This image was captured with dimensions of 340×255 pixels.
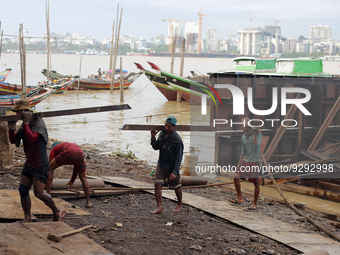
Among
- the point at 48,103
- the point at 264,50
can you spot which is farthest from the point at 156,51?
the point at 48,103

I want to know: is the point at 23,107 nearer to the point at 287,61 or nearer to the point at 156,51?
the point at 287,61

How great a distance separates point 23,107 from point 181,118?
17193mm

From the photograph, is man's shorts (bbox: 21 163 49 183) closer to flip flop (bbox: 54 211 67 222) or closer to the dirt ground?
flip flop (bbox: 54 211 67 222)

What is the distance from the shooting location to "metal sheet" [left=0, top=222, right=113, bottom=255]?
3865 millimetres

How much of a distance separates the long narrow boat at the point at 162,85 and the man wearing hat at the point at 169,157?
1914cm

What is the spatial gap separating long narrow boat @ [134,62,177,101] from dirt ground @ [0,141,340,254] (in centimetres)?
1809

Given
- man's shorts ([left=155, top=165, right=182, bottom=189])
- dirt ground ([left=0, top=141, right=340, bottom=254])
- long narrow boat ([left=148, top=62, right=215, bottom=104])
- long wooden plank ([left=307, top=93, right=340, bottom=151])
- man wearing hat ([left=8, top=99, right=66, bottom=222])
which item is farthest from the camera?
long narrow boat ([left=148, top=62, right=215, bottom=104])

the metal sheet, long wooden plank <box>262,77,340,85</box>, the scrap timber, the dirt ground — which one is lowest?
the dirt ground

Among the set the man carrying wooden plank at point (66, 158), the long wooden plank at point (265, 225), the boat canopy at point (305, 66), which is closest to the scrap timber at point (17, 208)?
the man carrying wooden plank at point (66, 158)

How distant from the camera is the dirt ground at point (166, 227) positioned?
4594mm

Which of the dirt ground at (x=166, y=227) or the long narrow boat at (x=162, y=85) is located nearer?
the dirt ground at (x=166, y=227)

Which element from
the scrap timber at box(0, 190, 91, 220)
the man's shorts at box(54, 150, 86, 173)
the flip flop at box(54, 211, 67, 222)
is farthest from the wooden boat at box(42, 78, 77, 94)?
the flip flop at box(54, 211, 67, 222)

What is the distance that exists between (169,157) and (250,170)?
164 cm

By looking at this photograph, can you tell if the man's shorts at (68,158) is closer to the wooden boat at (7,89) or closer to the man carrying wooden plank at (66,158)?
the man carrying wooden plank at (66,158)
